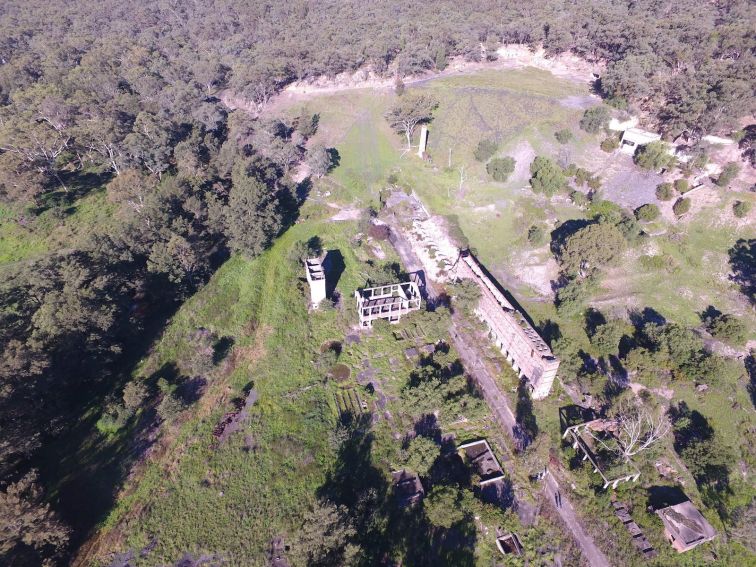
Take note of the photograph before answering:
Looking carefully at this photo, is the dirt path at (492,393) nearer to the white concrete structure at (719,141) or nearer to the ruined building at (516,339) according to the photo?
the ruined building at (516,339)

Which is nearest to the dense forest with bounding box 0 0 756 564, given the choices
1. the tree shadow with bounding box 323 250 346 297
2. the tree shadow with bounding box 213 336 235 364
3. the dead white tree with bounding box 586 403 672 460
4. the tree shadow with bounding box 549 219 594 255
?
the tree shadow with bounding box 213 336 235 364

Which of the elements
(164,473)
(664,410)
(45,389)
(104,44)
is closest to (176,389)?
(164,473)

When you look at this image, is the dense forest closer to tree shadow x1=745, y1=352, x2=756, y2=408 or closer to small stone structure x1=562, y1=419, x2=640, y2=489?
tree shadow x1=745, y1=352, x2=756, y2=408

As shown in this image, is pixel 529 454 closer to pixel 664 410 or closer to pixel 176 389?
pixel 664 410

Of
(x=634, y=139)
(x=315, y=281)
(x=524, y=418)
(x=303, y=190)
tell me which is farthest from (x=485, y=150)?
(x=524, y=418)

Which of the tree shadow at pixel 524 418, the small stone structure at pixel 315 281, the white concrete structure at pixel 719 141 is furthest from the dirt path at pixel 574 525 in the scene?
the white concrete structure at pixel 719 141
